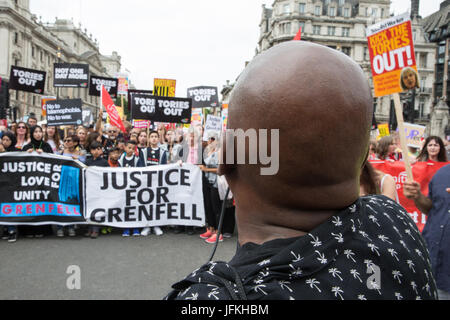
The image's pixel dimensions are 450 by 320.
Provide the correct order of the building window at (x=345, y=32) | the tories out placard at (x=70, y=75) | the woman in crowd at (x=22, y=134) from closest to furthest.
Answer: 1. the woman in crowd at (x=22, y=134)
2. the tories out placard at (x=70, y=75)
3. the building window at (x=345, y=32)

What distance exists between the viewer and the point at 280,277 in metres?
0.66

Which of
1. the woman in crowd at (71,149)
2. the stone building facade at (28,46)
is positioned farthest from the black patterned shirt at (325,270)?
the stone building facade at (28,46)

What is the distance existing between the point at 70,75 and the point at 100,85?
1253 mm

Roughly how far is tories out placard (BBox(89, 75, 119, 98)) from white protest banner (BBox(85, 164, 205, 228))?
21.3ft

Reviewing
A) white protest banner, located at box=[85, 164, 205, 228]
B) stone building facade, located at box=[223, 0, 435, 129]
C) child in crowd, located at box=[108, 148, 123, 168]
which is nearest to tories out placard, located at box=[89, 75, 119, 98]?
child in crowd, located at box=[108, 148, 123, 168]

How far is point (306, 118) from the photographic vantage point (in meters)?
0.67

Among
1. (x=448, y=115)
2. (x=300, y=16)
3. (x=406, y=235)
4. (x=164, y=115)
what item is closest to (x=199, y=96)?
(x=164, y=115)

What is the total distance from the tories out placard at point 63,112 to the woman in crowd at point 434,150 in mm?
7819

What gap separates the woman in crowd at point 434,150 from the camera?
3.75 metres

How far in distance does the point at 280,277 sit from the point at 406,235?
0.45 m

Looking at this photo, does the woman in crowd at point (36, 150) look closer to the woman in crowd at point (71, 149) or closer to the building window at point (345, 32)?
the woman in crowd at point (71, 149)

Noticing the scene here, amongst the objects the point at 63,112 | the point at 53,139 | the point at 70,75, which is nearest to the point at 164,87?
the point at 70,75

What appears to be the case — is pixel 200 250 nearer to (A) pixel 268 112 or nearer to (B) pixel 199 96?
(A) pixel 268 112

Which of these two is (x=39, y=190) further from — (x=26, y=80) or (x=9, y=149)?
(x=26, y=80)
